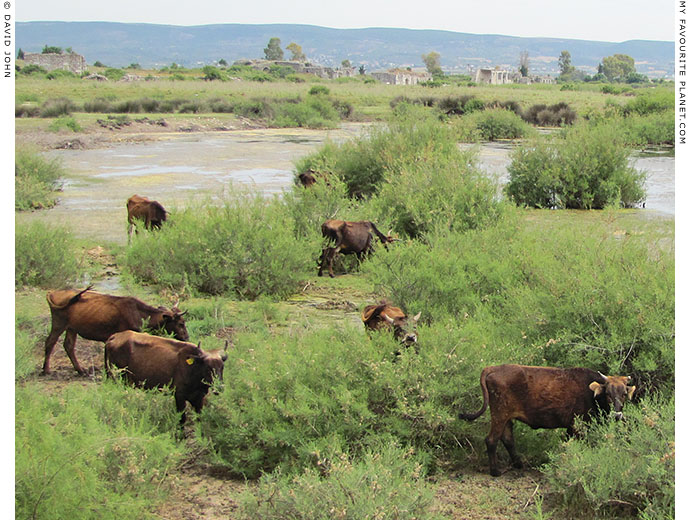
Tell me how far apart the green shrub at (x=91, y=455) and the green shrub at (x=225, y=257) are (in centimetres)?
510

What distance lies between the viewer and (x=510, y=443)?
20.2ft

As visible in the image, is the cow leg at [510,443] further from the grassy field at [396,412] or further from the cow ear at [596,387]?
the cow ear at [596,387]

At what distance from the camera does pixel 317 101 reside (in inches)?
1866

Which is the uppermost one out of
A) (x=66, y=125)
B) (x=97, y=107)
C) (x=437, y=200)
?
(x=97, y=107)

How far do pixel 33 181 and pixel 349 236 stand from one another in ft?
35.4

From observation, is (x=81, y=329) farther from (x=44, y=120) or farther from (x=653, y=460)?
(x=44, y=120)

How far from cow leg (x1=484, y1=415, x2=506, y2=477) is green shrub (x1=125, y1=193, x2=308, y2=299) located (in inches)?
238

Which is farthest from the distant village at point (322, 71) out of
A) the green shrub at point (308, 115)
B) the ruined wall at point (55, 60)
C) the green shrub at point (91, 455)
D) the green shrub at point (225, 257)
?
the green shrub at point (91, 455)

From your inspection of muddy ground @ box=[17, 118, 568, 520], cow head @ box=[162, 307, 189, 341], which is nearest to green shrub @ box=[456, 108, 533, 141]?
muddy ground @ box=[17, 118, 568, 520]

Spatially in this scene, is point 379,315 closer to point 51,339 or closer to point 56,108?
point 51,339

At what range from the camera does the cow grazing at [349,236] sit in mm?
12656

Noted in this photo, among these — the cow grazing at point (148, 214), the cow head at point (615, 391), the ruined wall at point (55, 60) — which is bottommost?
the cow head at point (615, 391)

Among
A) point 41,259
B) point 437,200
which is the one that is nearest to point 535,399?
point 437,200

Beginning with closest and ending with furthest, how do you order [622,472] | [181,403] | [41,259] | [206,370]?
[622,472]
[206,370]
[181,403]
[41,259]
